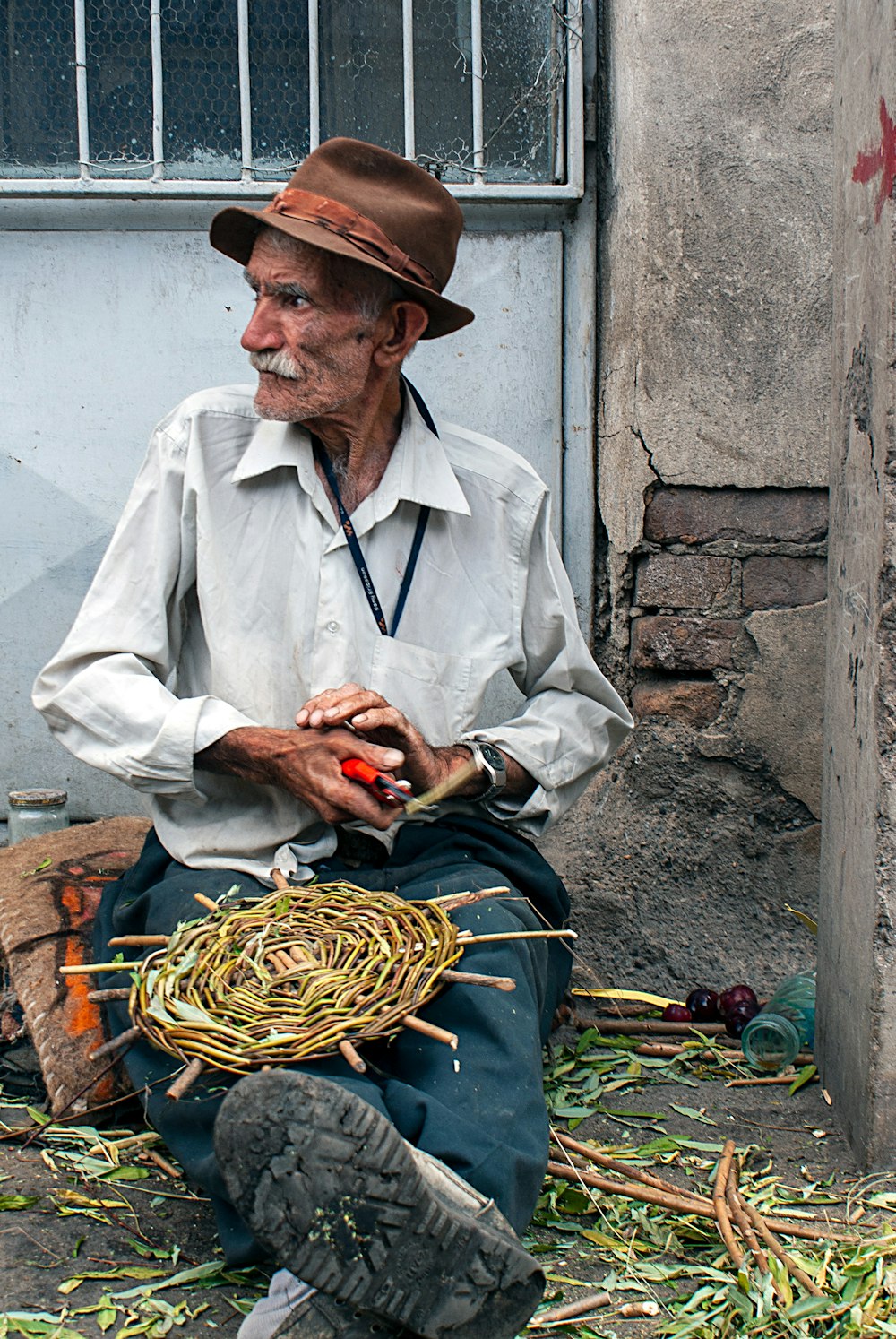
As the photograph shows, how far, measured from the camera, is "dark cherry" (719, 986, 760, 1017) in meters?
3.14

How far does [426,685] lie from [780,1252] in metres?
1.24

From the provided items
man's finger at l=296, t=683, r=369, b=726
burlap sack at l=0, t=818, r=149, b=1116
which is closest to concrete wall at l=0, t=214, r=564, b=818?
burlap sack at l=0, t=818, r=149, b=1116

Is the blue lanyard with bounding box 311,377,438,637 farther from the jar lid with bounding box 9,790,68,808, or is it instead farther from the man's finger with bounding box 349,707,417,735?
the jar lid with bounding box 9,790,68,808

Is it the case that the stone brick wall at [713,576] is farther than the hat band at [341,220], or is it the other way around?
the stone brick wall at [713,576]

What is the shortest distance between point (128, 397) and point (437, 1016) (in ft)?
6.98

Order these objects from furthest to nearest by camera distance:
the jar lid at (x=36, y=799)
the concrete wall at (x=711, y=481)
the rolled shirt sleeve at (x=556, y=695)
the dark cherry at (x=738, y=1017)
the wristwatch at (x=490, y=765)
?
the jar lid at (x=36, y=799) → the concrete wall at (x=711, y=481) → the dark cherry at (x=738, y=1017) → the rolled shirt sleeve at (x=556, y=695) → the wristwatch at (x=490, y=765)

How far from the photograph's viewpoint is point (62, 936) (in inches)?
115

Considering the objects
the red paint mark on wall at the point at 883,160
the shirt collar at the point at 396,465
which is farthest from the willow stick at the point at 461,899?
the red paint mark on wall at the point at 883,160

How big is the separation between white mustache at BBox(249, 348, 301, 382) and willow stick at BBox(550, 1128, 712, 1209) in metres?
1.54

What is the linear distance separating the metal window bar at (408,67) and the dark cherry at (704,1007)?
229 centimetres

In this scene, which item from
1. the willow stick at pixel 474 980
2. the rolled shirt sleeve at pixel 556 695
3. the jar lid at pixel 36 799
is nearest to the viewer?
the willow stick at pixel 474 980

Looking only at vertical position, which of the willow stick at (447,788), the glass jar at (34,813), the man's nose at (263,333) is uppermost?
the man's nose at (263,333)

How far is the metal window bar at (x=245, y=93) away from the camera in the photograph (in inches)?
139

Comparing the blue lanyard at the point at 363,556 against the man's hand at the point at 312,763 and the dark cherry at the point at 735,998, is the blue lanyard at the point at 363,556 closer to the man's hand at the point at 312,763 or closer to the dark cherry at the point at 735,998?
the man's hand at the point at 312,763
